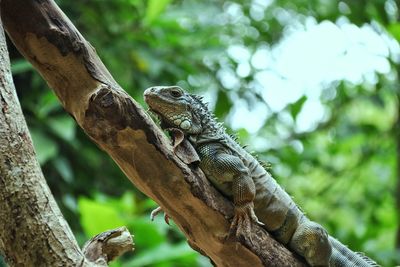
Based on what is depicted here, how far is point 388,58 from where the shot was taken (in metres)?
4.82

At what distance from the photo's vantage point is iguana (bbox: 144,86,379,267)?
275 centimetres

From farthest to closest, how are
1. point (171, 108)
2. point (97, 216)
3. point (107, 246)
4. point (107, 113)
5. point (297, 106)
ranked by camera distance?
point (297, 106), point (97, 216), point (171, 108), point (107, 246), point (107, 113)

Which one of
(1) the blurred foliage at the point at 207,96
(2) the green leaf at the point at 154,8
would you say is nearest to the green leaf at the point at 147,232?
(1) the blurred foliage at the point at 207,96

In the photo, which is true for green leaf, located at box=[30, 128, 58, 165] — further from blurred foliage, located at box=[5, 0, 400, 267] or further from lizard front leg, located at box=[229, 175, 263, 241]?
lizard front leg, located at box=[229, 175, 263, 241]

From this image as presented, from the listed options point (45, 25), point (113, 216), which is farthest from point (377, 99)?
point (45, 25)

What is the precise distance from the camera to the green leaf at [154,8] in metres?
4.51

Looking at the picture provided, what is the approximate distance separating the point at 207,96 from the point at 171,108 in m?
2.41

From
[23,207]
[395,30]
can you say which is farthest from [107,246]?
[395,30]

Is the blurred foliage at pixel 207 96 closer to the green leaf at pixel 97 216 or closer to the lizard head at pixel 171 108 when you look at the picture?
the green leaf at pixel 97 216

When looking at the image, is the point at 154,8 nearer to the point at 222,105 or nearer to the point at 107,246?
the point at 222,105

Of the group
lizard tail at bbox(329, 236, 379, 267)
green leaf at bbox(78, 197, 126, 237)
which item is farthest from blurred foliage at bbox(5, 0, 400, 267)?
lizard tail at bbox(329, 236, 379, 267)

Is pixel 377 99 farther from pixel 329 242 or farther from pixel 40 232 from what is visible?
pixel 40 232

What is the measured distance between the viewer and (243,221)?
2.67 meters

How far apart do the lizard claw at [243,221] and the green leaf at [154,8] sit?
2210 mm
